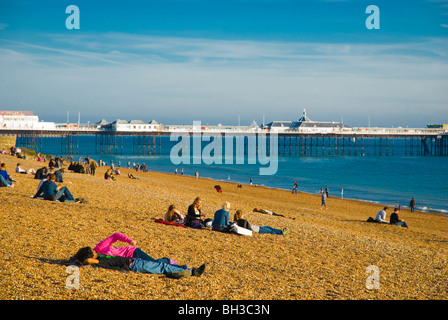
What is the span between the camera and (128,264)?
6305 millimetres

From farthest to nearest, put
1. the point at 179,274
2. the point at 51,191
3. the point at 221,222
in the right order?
the point at 51,191 < the point at 221,222 < the point at 179,274

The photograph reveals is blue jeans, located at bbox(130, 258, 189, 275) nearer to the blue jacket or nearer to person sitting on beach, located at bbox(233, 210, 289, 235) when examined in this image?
the blue jacket

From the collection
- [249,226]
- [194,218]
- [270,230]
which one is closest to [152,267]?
A: [194,218]

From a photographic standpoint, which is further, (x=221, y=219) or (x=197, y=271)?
(x=221, y=219)

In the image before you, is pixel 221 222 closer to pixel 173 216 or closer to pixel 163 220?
pixel 173 216

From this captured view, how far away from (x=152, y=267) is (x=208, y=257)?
1.46 metres

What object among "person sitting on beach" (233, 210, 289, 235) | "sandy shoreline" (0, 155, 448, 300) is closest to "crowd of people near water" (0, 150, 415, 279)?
"person sitting on beach" (233, 210, 289, 235)

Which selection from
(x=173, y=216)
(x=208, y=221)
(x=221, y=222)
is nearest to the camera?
(x=221, y=222)

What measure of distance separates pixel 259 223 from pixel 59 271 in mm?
6671

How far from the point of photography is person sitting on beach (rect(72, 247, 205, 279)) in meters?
6.19

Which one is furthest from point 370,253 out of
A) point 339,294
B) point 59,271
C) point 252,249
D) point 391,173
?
point 391,173

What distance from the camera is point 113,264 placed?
6246 millimetres

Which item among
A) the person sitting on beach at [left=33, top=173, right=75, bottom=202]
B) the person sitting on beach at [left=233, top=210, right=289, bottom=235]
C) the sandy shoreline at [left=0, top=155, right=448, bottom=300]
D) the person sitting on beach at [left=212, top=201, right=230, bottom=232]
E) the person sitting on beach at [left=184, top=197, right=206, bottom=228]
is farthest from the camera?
the person sitting on beach at [left=33, top=173, right=75, bottom=202]
